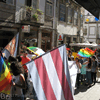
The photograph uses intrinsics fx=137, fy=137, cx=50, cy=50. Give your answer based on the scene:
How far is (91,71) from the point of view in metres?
7.45

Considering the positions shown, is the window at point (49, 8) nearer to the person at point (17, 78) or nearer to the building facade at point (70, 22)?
the building facade at point (70, 22)

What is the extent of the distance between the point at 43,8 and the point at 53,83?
12.1 metres

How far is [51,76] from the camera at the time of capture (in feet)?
9.61

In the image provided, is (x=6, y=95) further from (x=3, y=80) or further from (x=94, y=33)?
(x=94, y=33)

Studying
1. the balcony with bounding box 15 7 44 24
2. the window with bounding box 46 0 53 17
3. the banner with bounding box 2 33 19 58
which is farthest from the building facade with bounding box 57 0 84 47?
the banner with bounding box 2 33 19 58

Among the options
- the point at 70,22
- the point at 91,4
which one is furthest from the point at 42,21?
the point at 91,4

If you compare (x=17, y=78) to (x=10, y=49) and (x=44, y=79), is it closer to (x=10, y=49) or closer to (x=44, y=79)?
(x=44, y=79)

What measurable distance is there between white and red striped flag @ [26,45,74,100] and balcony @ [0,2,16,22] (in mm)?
8667

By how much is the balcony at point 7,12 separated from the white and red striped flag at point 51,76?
867cm

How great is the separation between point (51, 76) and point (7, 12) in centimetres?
936

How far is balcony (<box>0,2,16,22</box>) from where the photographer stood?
10484 mm

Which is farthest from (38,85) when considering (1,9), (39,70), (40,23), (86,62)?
(40,23)

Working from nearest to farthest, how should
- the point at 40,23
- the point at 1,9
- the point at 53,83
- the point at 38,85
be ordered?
the point at 38,85 < the point at 53,83 < the point at 1,9 < the point at 40,23

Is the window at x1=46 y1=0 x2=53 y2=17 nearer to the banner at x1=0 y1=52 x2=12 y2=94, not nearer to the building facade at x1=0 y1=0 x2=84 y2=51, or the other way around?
the building facade at x1=0 y1=0 x2=84 y2=51
